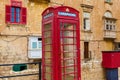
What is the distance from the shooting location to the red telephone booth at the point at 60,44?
21.2 ft

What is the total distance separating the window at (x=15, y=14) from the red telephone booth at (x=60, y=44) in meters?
7.87

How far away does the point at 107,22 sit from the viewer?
69.9ft

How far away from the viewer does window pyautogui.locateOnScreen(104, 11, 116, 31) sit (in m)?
21.2

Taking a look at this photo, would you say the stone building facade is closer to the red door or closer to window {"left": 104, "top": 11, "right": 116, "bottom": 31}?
window {"left": 104, "top": 11, "right": 116, "bottom": 31}

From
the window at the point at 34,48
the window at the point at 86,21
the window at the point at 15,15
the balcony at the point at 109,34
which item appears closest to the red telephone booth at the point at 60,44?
the window at the point at 15,15

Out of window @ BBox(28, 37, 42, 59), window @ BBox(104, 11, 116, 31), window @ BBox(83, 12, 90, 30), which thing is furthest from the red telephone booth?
window @ BBox(104, 11, 116, 31)

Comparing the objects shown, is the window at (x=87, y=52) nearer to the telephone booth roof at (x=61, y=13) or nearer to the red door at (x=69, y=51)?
the red door at (x=69, y=51)

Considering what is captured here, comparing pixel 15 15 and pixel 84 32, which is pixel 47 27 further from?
pixel 84 32

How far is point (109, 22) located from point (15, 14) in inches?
377

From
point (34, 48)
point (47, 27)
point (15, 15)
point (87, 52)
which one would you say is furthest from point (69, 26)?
point (87, 52)

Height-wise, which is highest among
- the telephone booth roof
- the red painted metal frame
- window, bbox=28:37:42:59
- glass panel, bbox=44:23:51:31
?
the telephone booth roof

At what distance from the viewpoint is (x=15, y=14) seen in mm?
14898

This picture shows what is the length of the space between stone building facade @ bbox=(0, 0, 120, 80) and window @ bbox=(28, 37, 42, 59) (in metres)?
0.13

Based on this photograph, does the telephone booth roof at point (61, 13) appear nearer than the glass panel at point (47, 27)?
Yes
